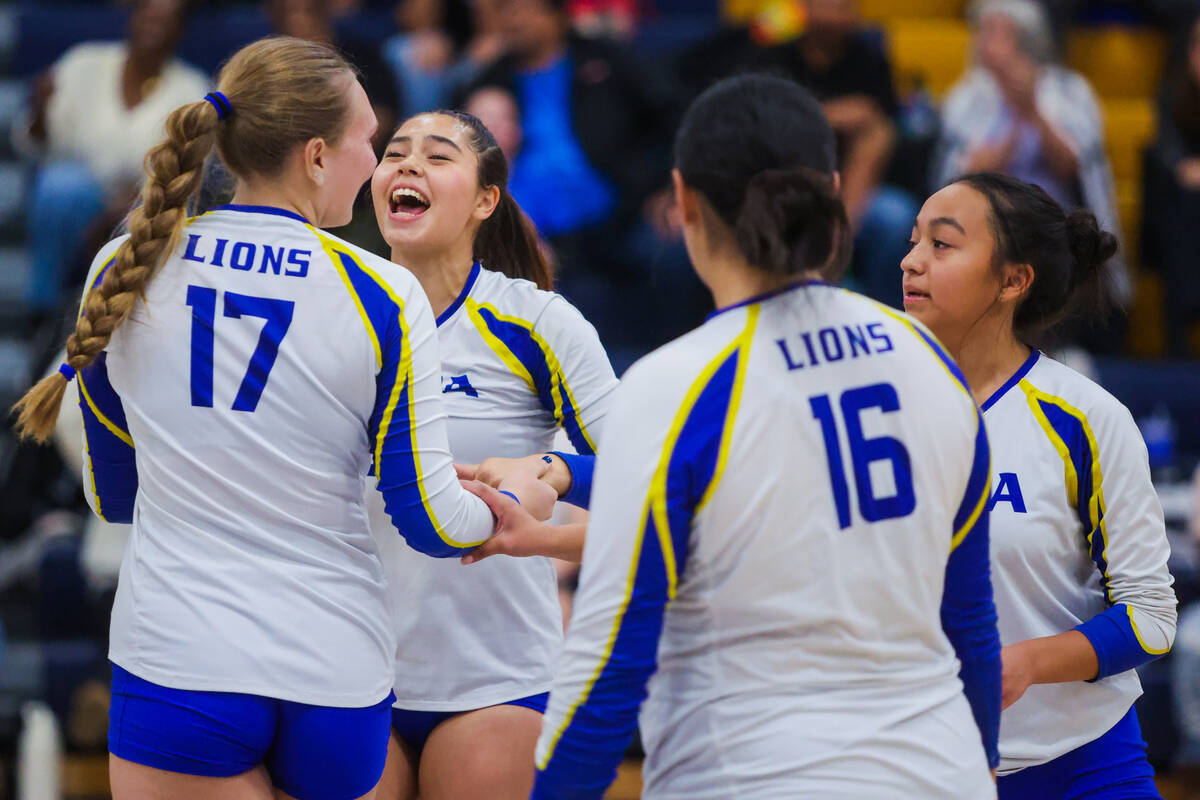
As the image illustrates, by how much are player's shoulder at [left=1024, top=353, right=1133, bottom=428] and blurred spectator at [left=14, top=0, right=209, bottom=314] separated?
455 centimetres

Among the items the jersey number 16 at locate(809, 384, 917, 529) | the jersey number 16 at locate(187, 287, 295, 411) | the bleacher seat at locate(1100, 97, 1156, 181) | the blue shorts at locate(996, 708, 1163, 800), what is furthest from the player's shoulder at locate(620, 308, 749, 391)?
the bleacher seat at locate(1100, 97, 1156, 181)

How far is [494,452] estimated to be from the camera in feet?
8.96

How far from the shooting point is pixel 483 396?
2.74 m

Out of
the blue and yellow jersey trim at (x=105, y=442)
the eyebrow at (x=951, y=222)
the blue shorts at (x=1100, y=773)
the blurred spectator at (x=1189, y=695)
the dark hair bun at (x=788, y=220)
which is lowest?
the blurred spectator at (x=1189, y=695)

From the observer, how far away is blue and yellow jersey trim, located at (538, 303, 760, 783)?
1780 millimetres

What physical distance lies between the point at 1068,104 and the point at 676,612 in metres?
5.54

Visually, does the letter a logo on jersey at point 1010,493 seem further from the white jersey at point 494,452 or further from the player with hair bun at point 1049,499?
the white jersey at point 494,452

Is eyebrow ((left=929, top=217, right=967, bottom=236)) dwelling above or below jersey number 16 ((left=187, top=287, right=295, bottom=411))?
above

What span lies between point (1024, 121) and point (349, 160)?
15.9ft

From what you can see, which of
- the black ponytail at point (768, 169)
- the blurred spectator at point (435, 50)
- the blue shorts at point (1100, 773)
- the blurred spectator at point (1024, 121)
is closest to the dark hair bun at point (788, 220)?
the black ponytail at point (768, 169)

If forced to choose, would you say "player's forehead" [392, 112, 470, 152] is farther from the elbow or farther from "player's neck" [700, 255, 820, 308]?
"player's neck" [700, 255, 820, 308]

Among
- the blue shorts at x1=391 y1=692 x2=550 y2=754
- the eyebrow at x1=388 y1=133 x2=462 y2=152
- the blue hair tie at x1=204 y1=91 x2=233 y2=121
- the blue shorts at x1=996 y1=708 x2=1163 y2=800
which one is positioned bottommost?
the blue shorts at x1=996 y1=708 x2=1163 y2=800

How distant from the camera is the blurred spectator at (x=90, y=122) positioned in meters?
6.22

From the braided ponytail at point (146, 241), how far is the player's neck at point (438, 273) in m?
0.62
